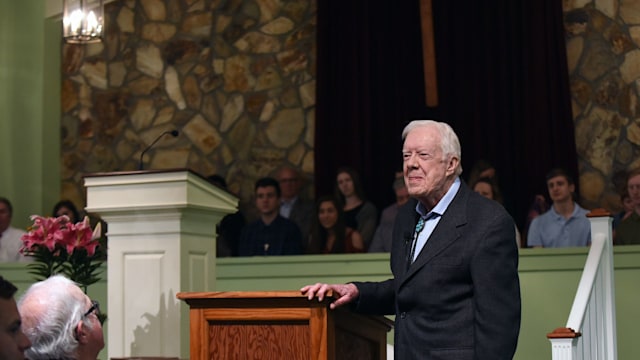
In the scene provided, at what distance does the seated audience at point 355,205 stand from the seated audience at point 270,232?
16.4 inches

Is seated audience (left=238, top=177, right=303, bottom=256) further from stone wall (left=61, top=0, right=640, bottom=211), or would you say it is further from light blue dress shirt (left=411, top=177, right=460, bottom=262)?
light blue dress shirt (left=411, top=177, right=460, bottom=262)

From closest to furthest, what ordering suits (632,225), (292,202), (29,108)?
(632,225), (292,202), (29,108)

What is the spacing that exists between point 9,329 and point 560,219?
19.4 ft

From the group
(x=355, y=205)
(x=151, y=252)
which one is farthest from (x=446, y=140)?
(x=355, y=205)

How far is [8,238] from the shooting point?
8422mm

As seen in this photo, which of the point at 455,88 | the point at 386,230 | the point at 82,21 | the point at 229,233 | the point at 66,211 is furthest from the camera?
the point at 455,88

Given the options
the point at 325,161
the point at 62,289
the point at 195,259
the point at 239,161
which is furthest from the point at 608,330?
the point at 239,161

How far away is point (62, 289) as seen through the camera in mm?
3023

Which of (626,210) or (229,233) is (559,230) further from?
(229,233)

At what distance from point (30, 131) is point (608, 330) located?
19.3ft

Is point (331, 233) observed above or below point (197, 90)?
below

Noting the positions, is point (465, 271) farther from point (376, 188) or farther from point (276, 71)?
point (276, 71)

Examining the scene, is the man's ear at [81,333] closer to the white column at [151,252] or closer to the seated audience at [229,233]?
the white column at [151,252]

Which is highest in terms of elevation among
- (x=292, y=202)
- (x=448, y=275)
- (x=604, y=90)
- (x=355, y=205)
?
(x=604, y=90)
